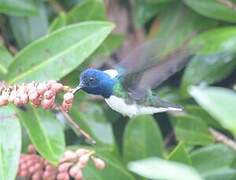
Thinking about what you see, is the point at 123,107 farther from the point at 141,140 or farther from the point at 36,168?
the point at 141,140

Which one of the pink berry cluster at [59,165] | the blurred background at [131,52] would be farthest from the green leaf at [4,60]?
the pink berry cluster at [59,165]

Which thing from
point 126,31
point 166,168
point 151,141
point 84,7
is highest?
point 166,168

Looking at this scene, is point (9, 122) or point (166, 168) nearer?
point (166, 168)

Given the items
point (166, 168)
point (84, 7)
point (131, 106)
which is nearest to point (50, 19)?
point (84, 7)

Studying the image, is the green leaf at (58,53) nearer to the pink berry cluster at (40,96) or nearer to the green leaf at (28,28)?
the green leaf at (28,28)

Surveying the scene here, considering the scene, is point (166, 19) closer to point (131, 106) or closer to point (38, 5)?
point (38, 5)

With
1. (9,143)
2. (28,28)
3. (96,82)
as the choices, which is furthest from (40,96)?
(28,28)

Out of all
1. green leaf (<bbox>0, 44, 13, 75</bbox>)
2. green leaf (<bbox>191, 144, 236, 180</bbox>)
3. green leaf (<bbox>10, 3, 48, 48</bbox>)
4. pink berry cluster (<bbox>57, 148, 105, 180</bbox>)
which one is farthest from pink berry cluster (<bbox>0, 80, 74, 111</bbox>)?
green leaf (<bbox>10, 3, 48, 48</bbox>)

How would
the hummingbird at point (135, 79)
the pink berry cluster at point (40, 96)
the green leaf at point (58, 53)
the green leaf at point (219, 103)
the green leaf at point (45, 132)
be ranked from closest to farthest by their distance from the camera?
the green leaf at point (219, 103)
the pink berry cluster at point (40, 96)
the hummingbird at point (135, 79)
the green leaf at point (45, 132)
the green leaf at point (58, 53)
